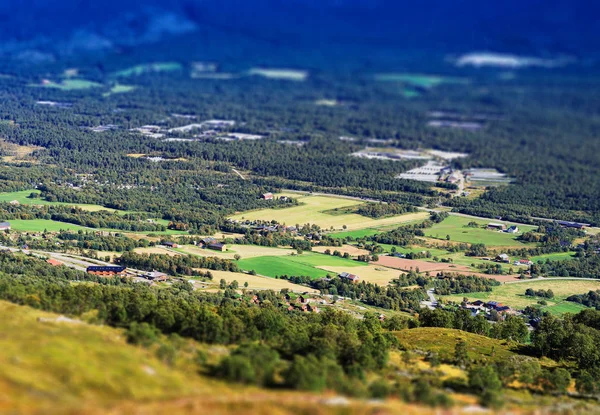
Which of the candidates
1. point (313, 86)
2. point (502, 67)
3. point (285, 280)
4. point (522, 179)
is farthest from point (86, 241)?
point (502, 67)

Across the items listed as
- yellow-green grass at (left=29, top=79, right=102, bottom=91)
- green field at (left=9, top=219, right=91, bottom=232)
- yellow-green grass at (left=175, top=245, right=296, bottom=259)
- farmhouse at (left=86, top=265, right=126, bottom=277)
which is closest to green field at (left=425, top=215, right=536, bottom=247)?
yellow-green grass at (left=175, top=245, right=296, bottom=259)

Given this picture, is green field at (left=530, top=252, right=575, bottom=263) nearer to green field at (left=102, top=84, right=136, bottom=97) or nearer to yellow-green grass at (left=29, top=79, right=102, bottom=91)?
green field at (left=102, top=84, right=136, bottom=97)

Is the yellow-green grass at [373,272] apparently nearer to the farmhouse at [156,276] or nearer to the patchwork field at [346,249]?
the patchwork field at [346,249]

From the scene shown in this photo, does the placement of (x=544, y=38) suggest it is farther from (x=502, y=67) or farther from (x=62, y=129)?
(x=62, y=129)

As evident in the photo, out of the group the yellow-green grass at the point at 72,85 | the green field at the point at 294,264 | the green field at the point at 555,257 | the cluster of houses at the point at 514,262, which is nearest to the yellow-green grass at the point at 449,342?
the green field at the point at 294,264

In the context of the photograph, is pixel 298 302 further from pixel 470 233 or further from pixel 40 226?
pixel 470 233

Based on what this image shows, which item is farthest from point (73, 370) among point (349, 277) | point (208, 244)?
point (208, 244)

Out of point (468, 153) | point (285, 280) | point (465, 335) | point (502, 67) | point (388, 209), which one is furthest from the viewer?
point (502, 67)
